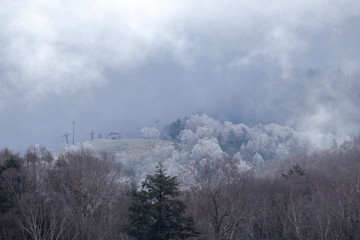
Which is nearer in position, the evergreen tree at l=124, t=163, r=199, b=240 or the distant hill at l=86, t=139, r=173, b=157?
the evergreen tree at l=124, t=163, r=199, b=240

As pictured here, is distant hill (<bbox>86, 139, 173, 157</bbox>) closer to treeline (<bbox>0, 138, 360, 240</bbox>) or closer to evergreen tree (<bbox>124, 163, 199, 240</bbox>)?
treeline (<bbox>0, 138, 360, 240</bbox>)

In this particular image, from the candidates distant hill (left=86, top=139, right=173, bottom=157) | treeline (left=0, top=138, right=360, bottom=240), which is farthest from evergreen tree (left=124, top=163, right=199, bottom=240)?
distant hill (left=86, top=139, right=173, bottom=157)

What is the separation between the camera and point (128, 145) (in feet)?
451

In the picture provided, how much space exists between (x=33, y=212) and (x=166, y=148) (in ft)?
306

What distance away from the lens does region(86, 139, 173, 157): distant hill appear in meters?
131

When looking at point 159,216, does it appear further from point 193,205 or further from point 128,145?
point 128,145

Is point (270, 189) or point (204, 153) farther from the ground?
point (204, 153)

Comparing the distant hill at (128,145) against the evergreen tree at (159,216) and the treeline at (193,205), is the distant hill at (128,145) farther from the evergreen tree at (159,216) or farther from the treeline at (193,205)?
the evergreen tree at (159,216)

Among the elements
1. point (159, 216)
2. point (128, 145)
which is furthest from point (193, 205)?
point (128, 145)

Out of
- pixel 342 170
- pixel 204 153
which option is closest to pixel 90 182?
pixel 342 170

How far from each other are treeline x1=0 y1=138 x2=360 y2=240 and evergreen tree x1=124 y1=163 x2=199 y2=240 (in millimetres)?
1776

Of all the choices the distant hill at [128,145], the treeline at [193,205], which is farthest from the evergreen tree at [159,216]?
the distant hill at [128,145]

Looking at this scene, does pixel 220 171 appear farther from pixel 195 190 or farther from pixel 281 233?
pixel 281 233

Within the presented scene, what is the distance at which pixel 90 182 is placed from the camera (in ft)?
137
